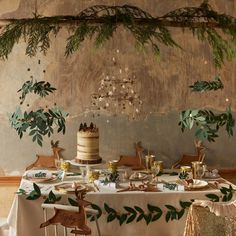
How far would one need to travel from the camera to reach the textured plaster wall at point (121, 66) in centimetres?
470

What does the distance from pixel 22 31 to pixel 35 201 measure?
133 cm

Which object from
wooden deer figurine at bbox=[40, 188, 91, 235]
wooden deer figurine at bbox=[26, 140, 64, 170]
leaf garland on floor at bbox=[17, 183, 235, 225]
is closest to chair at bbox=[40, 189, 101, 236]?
wooden deer figurine at bbox=[40, 188, 91, 235]

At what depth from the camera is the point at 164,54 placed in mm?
4738

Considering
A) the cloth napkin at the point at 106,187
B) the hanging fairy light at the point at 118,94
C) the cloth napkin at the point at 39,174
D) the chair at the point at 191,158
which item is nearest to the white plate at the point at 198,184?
the cloth napkin at the point at 106,187

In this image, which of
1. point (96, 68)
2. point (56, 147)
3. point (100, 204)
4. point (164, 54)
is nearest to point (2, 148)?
point (56, 147)

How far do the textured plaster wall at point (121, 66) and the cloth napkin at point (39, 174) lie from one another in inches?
16.0

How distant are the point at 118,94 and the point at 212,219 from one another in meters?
2.11

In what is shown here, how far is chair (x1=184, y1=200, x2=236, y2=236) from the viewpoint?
2.83 m

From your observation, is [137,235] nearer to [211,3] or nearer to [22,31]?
[22,31]

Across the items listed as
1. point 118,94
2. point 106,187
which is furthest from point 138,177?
point 118,94

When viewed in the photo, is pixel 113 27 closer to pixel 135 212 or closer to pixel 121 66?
pixel 121 66

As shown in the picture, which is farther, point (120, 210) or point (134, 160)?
point (134, 160)

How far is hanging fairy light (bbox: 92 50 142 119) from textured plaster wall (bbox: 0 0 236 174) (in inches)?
2.5

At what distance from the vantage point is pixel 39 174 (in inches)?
167
